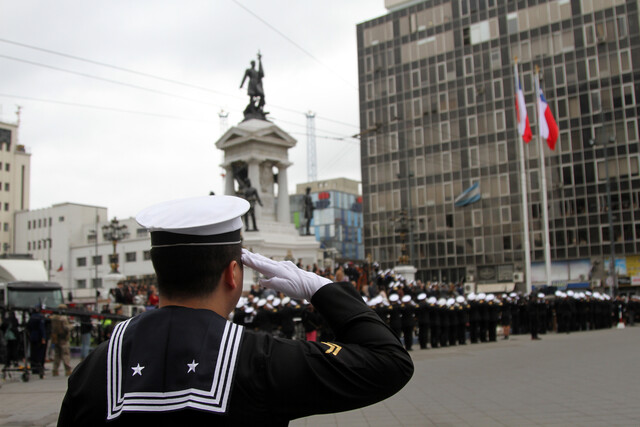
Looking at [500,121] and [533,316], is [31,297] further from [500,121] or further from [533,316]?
[500,121]

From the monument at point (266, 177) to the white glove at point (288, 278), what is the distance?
33.8 m

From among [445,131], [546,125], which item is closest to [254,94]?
[546,125]

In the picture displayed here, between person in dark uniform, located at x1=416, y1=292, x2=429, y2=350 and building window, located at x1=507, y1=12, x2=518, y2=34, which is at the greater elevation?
building window, located at x1=507, y1=12, x2=518, y2=34

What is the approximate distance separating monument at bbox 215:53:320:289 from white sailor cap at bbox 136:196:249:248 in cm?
3394

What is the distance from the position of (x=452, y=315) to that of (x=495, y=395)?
12252 millimetres

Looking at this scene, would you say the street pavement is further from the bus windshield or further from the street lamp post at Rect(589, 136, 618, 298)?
the street lamp post at Rect(589, 136, 618, 298)

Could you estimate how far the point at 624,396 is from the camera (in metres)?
9.93

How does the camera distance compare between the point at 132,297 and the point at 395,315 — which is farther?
the point at 132,297

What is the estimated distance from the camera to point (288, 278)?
90.0 inches

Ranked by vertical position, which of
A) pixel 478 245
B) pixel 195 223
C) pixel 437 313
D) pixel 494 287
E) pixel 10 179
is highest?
pixel 10 179

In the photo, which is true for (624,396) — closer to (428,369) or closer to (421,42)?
(428,369)

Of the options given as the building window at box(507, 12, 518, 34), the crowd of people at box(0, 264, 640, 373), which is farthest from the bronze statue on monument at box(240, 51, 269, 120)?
the building window at box(507, 12, 518, 34)

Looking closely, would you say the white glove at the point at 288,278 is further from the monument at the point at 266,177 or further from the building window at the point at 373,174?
the building window at the point at 373,174

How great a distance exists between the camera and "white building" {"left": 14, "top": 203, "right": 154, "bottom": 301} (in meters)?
69.1
